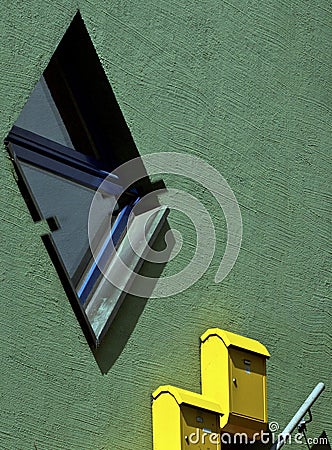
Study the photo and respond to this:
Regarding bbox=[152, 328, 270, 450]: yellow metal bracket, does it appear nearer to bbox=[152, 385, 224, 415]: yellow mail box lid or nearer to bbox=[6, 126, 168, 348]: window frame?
bbox=[152, 385, 224, 415]: yellow mail box lid

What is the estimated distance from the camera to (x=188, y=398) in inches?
188

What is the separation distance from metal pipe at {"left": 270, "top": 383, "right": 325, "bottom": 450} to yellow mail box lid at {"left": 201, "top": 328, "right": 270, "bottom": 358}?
0.32m

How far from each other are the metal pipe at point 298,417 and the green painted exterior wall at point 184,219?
0.15m

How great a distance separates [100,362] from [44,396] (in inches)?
12.8

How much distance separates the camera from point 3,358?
4.37 metres

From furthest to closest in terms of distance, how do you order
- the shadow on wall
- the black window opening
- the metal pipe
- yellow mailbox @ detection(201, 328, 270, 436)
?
1. the metal pipe
2. yellow mailbox @ detection(201, 328, 270, 436)
3. the shadow on wall
4. the black window opening

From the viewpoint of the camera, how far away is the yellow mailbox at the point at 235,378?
504 cm

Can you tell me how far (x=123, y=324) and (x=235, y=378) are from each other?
0.53 meters

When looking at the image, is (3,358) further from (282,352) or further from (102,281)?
(282,352)

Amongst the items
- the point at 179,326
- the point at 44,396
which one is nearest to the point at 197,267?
the point at 179,326

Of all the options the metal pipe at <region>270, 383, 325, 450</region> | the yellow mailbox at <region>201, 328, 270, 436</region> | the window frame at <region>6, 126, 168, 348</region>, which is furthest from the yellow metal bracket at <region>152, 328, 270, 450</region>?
the window frame at <region>6, 126, 168, 348</region>

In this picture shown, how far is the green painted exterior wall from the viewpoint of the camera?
4.50 metres

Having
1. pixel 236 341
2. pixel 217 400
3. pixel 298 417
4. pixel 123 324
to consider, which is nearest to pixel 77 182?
pixel 123 324

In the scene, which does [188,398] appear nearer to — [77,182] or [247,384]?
[247,384]
